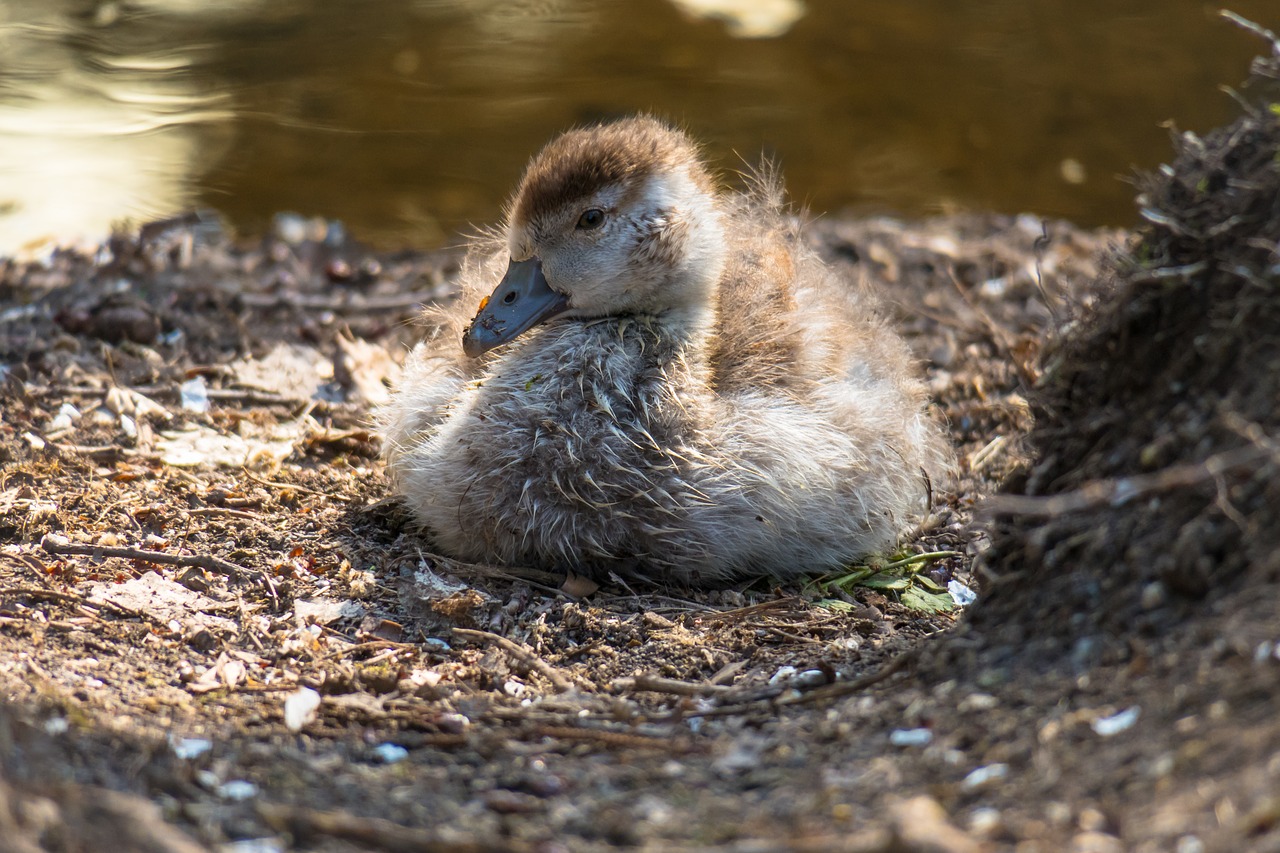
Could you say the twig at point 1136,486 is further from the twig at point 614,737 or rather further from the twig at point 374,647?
the twig at point 374,647

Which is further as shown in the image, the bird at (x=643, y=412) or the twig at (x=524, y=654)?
the bird at (x=643, y=412)

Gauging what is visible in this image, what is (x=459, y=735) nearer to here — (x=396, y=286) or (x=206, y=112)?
(x=396, y=286)

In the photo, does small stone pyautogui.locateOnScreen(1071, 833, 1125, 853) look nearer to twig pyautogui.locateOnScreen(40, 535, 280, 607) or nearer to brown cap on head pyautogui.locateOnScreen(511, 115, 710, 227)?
twig pyautogui.locateOnScreen(40, 535, 280, 607)

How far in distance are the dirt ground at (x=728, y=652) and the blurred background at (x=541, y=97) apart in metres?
4.10

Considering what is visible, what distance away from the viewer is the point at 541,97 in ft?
29.7

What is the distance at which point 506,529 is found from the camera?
4.23 meters

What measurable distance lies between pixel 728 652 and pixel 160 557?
1927 mm

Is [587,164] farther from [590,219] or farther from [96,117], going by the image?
[96,117]

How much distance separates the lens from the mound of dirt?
103 inches

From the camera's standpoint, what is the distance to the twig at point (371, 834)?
2162 millimetres

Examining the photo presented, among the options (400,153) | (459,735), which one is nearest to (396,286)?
(400,153)

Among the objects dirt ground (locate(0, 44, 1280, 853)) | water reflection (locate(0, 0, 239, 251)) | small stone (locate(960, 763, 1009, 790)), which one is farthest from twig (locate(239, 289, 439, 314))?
small stone (locate(960, 763, 1009, 790))

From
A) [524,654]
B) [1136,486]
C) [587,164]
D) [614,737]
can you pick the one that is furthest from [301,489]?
[1136,486]

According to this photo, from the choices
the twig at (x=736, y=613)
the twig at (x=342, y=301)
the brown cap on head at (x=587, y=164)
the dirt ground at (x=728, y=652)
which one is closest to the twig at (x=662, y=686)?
the dirt ground at (x=728, y=652)
